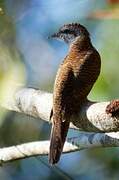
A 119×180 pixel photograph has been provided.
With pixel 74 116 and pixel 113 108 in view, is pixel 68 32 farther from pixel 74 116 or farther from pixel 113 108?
pixel 113 108

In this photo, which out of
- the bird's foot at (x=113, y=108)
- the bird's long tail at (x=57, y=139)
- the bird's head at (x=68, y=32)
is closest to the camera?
the bird's foot at (x=113, y=108)

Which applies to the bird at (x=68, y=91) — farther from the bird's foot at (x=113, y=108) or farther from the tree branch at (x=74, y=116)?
the bird's foot at (x=113, y=108)

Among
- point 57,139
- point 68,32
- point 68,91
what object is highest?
point 68,32

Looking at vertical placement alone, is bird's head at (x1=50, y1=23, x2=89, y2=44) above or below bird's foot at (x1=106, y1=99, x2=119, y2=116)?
above

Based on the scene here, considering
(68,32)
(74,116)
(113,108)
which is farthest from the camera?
(68,32)

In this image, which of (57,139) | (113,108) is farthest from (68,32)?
(113,108)

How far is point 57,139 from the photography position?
192cm

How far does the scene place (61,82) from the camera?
6.37 ft

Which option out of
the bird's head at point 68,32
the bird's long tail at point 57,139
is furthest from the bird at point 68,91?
the bird's head at point 68,32

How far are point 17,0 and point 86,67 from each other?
A: 4.15ft

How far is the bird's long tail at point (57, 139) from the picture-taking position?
6.10 ft

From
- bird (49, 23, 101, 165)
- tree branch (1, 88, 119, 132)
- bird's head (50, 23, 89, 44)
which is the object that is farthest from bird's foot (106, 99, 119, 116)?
bird's head (50, 23, 89, 44)

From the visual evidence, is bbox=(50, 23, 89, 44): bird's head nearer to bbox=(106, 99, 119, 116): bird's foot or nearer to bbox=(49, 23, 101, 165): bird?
bbox=(49, 23, 101, 165): bird

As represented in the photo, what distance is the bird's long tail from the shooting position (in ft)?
6.10
